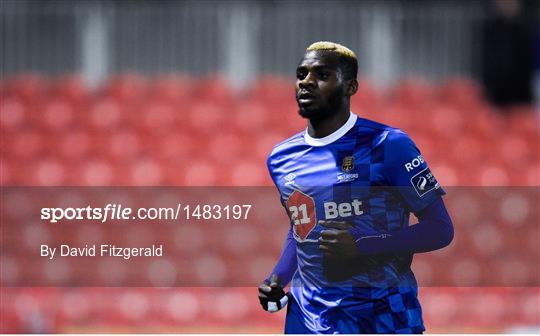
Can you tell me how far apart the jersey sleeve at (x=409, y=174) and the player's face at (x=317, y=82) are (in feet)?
0.81

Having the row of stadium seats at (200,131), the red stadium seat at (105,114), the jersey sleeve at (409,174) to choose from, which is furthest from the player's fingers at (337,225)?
the red stadium seat at (105,114)

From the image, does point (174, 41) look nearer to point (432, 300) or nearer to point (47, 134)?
point (47, 134)

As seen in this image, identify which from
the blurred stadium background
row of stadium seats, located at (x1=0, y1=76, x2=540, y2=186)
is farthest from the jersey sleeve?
row of stadium seats, located at (x1=0, y1=76, x2=540, y2=186)

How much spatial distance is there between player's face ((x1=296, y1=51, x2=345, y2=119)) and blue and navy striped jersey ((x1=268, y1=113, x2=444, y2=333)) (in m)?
0.16

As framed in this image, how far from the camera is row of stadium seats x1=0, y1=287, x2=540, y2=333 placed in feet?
25.8

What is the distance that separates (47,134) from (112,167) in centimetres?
96

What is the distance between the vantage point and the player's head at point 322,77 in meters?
3.09

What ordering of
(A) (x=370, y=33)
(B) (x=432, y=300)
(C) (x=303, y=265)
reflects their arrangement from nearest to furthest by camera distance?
1. (C) (x=303, y=265)
2. (B) (x=432, y=300)
3. (A) (x=370, y=33)

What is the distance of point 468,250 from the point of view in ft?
27.9

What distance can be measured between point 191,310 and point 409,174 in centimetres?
519

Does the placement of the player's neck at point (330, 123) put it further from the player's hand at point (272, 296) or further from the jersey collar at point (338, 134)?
the player's hand at point (272, 296)

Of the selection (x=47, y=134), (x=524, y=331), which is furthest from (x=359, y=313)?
(x=47, y=134)

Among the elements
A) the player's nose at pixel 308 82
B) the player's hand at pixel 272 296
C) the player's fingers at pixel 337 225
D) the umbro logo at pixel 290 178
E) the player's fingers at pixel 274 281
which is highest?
the player's nose at pixel 308 82

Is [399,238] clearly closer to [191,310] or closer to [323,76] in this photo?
[323,76]
